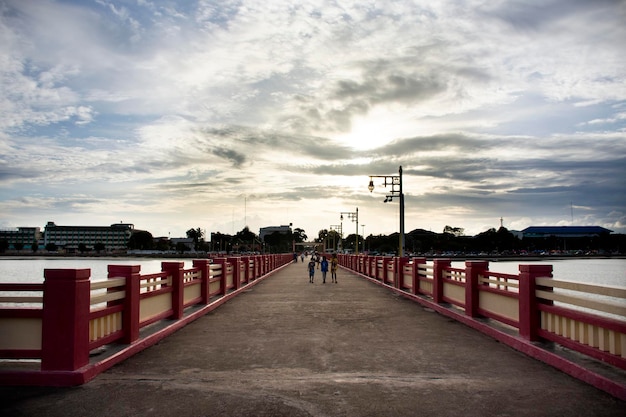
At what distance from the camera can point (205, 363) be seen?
809 centimetres

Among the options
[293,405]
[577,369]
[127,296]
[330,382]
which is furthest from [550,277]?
[127,296]

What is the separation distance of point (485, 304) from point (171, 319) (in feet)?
24.3

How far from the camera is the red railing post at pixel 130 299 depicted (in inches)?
353

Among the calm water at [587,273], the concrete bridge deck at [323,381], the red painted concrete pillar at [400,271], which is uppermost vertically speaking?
the red painted concrete pillar at [400,271]

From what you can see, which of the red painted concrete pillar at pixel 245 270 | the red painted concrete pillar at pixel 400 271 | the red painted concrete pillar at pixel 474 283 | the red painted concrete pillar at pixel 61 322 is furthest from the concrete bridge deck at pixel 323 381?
the red painted concrete pillar at pixel 245 270

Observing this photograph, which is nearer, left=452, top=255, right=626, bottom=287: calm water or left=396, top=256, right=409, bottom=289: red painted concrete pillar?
left=396, top=256, right=409, bottom=289: red painted concrete pillar

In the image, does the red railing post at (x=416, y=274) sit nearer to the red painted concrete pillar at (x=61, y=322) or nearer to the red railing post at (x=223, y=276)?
the red railing post at (x=223, y=276)

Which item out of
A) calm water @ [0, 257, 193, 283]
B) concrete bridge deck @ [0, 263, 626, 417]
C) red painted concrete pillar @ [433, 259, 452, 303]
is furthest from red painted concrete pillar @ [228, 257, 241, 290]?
calm water @ [0, 257, 193, 283]

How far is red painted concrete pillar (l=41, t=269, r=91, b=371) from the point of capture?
6.80m

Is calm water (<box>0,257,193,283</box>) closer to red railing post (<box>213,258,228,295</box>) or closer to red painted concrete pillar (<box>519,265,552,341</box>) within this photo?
red railing post (<box>213,258,228,295</box>)

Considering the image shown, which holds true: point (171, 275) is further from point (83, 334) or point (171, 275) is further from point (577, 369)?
point (577, 369)

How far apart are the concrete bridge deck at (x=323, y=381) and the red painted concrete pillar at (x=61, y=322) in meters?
0.41

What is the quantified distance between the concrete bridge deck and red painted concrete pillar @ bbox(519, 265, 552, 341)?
2.13ft

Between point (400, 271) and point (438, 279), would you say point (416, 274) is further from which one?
point (438, 279)
